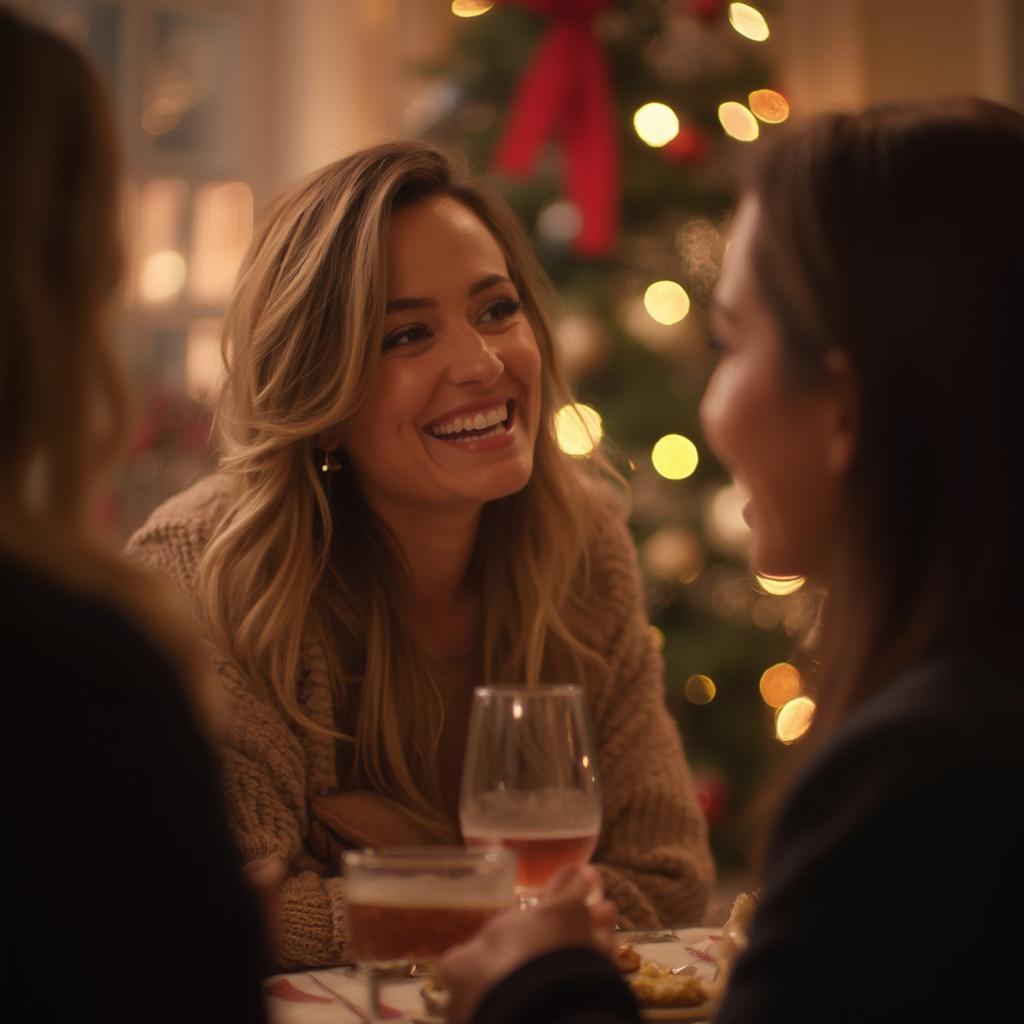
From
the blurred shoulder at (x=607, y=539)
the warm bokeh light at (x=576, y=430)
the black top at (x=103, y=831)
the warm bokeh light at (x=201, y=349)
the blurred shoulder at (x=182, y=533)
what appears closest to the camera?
the black top at (x=103, y=831)

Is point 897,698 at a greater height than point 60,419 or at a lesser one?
lesser

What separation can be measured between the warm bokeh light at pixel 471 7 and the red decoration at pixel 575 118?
0.26 metres

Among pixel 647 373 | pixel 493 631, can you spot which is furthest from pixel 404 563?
pixel 647 373

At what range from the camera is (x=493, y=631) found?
216 cm

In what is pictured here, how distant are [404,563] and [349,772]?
340 millimetres

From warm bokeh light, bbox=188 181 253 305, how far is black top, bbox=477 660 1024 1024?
4268 millimetres

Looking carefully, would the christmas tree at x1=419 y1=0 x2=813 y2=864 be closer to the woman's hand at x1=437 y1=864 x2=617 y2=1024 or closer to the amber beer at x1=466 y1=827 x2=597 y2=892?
the amber beer at x1=466 y1=827 x2=597 y2=892

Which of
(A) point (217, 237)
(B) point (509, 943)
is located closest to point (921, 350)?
(B) point (509, 943)

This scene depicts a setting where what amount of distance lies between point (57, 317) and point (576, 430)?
67.4 inches

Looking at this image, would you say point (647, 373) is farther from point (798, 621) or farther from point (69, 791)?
point (69, 791)

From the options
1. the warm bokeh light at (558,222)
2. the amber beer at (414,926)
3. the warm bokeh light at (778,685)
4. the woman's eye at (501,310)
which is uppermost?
the warm bokeh light at (558,222)

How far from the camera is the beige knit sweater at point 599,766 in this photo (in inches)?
68.1

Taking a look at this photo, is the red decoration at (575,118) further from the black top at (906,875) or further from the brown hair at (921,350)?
the black top at (906,875)

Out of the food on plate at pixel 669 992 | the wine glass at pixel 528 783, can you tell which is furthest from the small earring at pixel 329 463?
the food on plate at pixel 669 992
